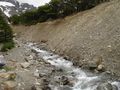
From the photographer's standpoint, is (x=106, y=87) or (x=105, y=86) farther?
(x=105, y=86)

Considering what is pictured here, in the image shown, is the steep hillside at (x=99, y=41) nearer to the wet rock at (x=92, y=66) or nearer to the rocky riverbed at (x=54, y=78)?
the wet rock at (x=92, y=66)

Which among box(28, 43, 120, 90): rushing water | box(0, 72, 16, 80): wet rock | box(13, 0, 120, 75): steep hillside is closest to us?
box(0, 72, 16, 80): wet rock

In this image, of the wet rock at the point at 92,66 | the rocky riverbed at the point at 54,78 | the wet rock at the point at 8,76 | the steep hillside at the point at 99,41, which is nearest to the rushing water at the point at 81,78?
the rocky riverbed at the point at 54,78

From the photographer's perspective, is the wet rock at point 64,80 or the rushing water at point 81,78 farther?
the wet rock at point 64,80

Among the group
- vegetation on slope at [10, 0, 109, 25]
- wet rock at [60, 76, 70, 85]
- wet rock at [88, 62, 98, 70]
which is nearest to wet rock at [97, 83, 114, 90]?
wet rock at [60, 76, 70, 85]

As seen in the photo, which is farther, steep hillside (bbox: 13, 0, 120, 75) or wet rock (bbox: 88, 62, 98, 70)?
steep hillside (bbox: 13, 0, 120, 75)

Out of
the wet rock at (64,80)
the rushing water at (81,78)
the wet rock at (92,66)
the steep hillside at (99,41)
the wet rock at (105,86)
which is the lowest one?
the rushing water at (81,78)

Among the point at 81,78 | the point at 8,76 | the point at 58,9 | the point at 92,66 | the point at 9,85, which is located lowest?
the point at 81,78

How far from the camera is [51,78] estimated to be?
81.9ft

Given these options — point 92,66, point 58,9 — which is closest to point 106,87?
point 92,66

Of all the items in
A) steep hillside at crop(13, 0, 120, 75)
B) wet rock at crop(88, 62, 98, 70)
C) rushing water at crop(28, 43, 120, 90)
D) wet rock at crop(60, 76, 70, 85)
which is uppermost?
steep hillside at crop(13, 0, 120, 75)

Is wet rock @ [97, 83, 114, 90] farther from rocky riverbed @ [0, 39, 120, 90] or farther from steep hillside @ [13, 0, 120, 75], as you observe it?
steep hillside @ [13, 0, 120, 75]

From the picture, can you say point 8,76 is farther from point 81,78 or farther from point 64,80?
point 81,78

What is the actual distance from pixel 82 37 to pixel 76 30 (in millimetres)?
6443
